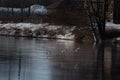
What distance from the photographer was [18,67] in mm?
17469

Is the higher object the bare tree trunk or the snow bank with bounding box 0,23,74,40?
the bare tree trunk

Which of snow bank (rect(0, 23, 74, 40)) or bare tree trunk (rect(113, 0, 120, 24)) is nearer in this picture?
snow bank (rect(0, 23, 74, 40))

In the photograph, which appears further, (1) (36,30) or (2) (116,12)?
(2) (116,12)

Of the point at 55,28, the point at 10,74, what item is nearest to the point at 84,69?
the point at 10,74

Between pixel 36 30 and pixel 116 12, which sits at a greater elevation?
pixel 116 12

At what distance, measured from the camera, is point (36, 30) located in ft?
162

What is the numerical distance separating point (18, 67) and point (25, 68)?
14.3 inches

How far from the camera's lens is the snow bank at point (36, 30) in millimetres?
46247

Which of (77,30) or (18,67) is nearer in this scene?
(18,67)

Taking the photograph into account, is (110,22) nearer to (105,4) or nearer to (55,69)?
(105,4)

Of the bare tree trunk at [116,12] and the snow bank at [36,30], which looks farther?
the bare tree trunk at [116,12]

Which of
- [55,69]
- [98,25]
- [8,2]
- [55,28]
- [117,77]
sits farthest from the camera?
[8,2]

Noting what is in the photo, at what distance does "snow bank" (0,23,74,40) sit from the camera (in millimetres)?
46247

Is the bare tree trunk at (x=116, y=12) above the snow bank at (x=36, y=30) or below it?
above
